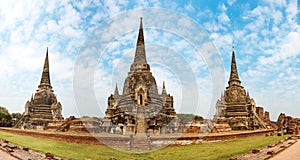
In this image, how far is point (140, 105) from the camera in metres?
32.4

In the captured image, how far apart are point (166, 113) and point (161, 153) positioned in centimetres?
1371

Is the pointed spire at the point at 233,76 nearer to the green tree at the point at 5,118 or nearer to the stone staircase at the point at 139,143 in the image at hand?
the stone staircase at the point at 139,143

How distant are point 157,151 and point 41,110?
25.3 metres

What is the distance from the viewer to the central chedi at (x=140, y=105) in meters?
30.0

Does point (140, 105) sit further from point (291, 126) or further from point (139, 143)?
point (291, 126)

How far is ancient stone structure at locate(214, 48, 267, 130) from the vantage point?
3459 cm

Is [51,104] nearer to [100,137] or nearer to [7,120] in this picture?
[7,120]

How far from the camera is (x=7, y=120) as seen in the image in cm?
4778

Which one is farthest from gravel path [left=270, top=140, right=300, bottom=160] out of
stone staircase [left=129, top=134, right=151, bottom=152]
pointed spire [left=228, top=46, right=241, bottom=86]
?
pointed spire [left=228, top=46, right=241, bottom=86]

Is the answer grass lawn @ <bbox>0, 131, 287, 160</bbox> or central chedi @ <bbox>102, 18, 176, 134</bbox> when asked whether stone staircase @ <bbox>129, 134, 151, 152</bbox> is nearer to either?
grass lawn @ <bbox>0, 131, 287, 160</bbox>

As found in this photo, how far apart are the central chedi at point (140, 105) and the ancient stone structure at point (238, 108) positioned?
7.09 metres

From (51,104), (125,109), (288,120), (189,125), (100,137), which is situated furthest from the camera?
(51,104)

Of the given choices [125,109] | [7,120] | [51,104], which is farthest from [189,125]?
[7,120]

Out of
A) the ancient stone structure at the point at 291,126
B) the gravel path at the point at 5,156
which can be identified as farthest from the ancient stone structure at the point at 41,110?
the ancient stone structure at the point at 291,126
